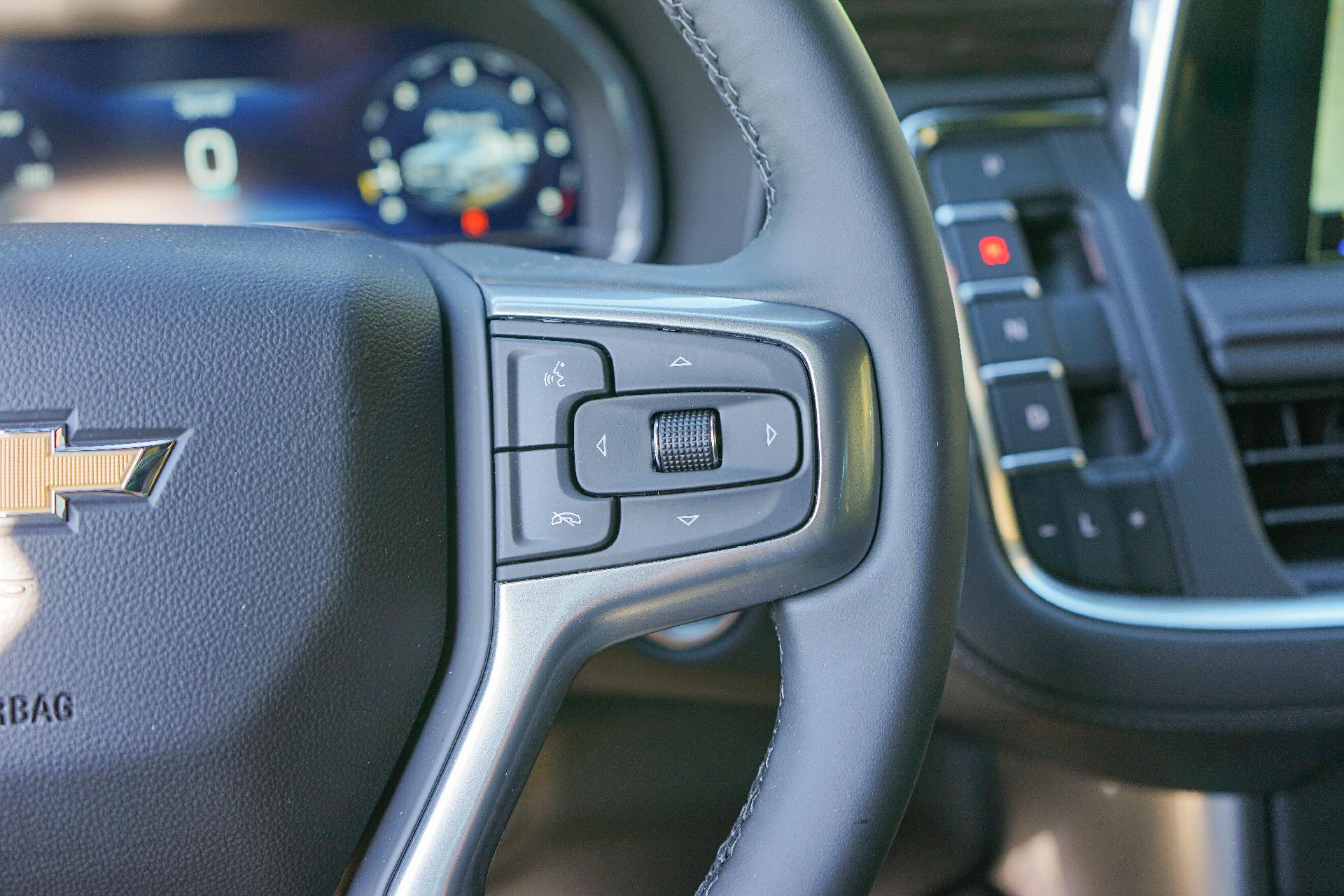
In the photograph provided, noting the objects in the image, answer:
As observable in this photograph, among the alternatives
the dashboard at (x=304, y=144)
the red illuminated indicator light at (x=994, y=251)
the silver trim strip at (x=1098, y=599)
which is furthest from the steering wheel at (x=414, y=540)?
the dashboard at (x=304, y=144)

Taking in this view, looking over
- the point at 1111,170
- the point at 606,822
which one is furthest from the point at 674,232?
the point at 606,822

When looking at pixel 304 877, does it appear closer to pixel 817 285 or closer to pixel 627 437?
pixel 627 437

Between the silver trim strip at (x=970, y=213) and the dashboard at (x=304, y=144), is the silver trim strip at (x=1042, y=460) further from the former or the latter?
the dashboard at (x=304, y=144)

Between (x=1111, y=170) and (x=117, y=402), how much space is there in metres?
0.89

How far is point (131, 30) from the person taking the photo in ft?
4.89

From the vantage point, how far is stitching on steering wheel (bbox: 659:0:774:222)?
632 mm

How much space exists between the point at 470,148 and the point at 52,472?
1082 millimetres

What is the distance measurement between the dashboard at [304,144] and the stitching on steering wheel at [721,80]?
817 mm

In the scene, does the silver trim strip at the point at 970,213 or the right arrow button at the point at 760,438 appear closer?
the right arrow button at the point at 760,438

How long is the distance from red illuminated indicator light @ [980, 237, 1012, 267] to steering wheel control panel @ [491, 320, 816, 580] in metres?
0.52

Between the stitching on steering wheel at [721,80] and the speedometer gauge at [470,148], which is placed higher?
the stitching on steering wheel at [721,80]

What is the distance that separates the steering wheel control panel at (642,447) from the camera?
598mm

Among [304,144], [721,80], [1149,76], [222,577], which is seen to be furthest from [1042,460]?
[304,144]

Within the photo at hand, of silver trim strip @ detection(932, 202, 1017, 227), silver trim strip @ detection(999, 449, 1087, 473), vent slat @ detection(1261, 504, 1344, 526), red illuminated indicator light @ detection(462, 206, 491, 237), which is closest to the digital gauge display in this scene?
red illuminated indicator light @ detection(462, 206, 491, 237)
